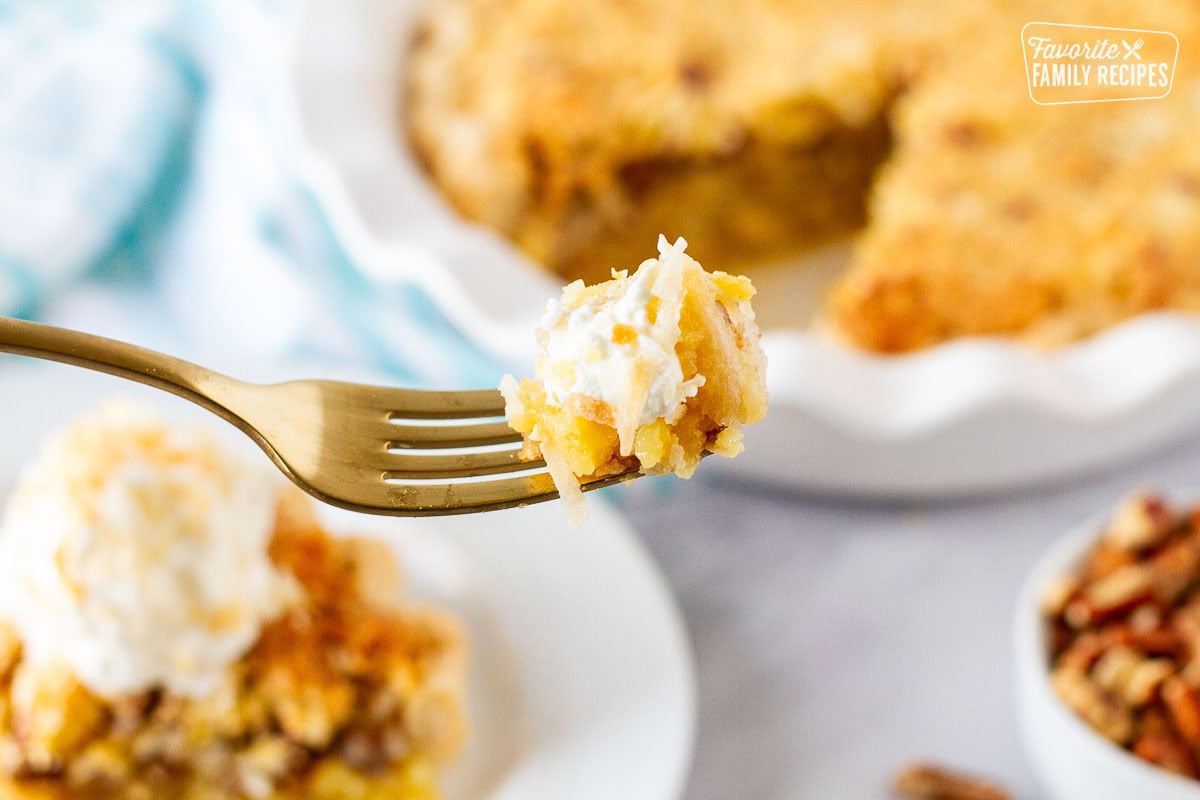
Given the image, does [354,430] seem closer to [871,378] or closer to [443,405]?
[443,405]

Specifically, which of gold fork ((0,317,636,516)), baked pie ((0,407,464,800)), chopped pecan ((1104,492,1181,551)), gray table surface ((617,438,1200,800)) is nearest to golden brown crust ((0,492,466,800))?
baked pie ((0,407,464,800))

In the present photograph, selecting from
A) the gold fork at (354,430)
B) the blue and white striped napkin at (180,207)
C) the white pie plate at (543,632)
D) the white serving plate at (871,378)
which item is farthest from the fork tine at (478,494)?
the blue and white striped napkin at (180,207)

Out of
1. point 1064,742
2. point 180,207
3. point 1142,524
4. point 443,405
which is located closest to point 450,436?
point 443,405

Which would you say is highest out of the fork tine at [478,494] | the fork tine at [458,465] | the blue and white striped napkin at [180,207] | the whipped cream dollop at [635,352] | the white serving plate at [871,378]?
the blue and white striped napkin at [180,207]

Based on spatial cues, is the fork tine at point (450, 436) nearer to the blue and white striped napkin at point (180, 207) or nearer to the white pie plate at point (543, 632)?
the white pie plate at point (543, 632)

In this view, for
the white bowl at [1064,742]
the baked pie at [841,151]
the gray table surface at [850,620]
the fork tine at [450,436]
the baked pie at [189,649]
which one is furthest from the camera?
the baked pie at [841,151]

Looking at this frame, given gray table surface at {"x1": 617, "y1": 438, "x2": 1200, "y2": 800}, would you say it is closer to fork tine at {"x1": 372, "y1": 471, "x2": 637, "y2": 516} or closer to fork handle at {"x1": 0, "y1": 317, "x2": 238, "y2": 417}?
fork tine at {"x1": 372, "y1": 471, "x2": 637, "y2": 516}

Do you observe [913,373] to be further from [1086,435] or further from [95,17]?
[95,17]
